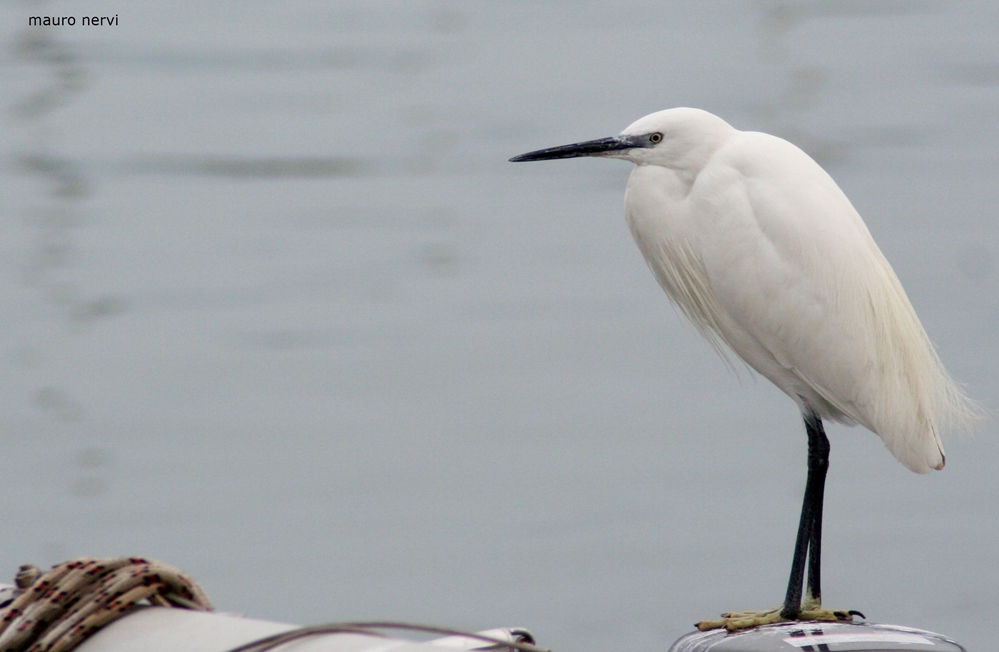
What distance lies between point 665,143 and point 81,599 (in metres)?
1.04

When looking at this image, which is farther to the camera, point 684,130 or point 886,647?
point 684,130

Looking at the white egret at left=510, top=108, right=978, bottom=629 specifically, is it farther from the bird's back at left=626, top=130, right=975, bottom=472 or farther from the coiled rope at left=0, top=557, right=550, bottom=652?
the coiled rope at left=0, top=557, right=550, bottom=652

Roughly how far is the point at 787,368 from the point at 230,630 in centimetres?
109

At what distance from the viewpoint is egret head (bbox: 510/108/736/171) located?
4.75ft

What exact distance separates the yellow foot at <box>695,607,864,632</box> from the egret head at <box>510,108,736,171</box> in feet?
1.90

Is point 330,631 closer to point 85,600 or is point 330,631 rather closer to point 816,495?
point 85,600

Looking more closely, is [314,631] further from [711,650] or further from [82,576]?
[711,650]

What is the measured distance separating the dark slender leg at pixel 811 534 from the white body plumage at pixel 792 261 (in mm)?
58

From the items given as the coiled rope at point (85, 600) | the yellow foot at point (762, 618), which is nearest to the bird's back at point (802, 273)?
the yellow foot at point (762, 618)

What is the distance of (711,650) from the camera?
1.18m

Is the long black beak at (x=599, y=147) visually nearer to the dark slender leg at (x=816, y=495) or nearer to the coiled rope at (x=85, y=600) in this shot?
the dark slender leg at (x=816, y=495)

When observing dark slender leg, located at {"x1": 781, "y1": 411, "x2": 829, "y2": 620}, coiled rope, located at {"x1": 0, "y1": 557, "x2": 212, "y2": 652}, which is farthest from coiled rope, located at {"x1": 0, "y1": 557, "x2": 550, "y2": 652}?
dark slender leg, located at {"x1": 781, "y1": 411, "x2": 829, "y2": 620}

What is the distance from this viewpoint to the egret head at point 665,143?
4.75 ft

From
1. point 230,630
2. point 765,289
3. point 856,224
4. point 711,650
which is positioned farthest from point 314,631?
point 856,224
